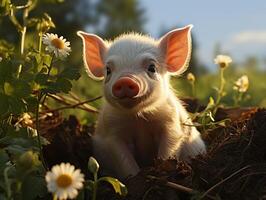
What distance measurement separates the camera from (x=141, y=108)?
157 inches

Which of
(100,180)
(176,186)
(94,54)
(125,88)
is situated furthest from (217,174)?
(94,54)

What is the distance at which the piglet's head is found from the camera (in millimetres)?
3719

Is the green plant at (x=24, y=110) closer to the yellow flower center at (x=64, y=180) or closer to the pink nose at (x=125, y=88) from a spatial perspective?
the yellow flower center at (x=64, y=180)

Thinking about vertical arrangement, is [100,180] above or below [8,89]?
below

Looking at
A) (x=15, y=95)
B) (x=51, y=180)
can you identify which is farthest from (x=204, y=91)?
(x=51, y=180)

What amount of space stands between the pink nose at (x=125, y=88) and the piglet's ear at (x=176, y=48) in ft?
2.94

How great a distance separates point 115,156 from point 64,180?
6.12ft

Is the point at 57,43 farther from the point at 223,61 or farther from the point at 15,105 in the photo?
the point at 223,61

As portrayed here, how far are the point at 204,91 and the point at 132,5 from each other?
114ft

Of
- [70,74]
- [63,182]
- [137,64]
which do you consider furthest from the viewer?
[137,64]

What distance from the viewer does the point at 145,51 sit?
4.15 m

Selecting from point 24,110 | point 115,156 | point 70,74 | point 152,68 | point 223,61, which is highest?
point 223,61

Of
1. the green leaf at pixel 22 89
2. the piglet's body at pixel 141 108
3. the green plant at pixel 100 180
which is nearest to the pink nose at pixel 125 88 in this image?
the piglet's body at pixel 141 108

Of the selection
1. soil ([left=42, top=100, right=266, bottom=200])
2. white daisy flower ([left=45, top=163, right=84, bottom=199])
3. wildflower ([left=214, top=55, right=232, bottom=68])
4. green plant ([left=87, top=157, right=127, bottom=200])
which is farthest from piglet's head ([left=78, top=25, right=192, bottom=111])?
white daisy flower ([left=45, top=163, right=84, bottom=199])
